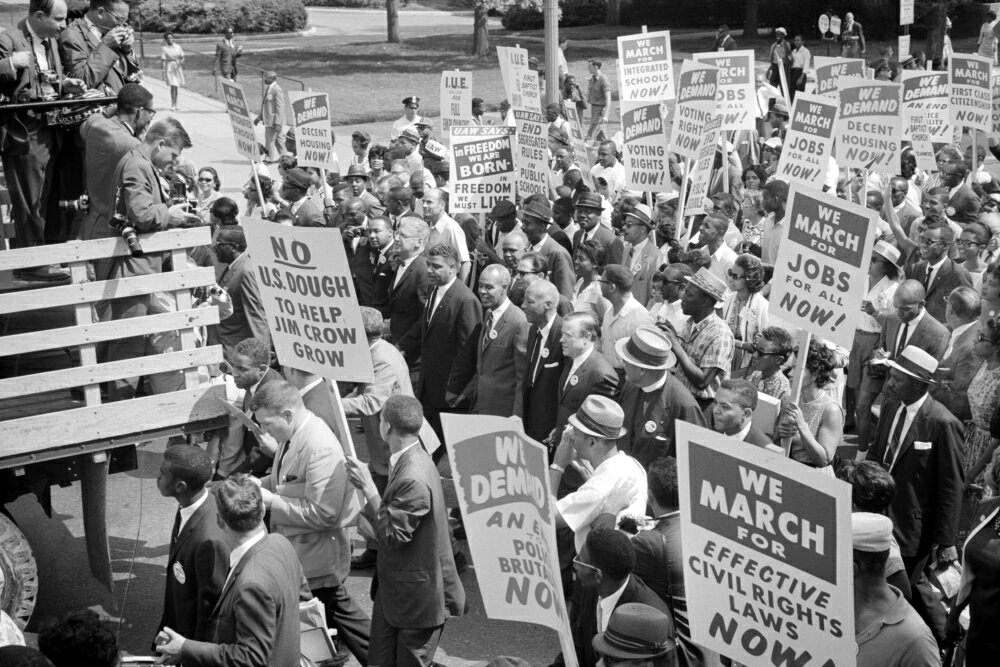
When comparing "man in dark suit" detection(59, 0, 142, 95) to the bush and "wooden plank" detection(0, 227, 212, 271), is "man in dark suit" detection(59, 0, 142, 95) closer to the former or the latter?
"wooden plank" detection(0, 227, 212, 271)

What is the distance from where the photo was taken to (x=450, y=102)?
17625 mm

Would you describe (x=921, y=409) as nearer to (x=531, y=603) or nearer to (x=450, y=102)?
(x=531, y=603)

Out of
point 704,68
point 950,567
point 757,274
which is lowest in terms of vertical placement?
point 950,567

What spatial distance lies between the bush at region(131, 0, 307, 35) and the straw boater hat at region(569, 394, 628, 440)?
48104 mm

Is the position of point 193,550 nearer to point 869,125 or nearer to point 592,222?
point 592,222

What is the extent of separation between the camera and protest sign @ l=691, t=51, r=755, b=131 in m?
15.1

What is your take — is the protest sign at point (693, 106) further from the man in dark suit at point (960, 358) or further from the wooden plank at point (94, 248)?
the wooden plank at point (94, 248)

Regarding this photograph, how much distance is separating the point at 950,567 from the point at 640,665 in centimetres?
313

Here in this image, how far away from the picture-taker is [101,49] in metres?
9.43

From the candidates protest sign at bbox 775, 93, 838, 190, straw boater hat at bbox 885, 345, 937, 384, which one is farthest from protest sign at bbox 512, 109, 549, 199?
straw boater hat at bbox 885, 345, 937, 384

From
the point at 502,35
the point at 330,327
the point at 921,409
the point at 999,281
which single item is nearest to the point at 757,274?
the point at 999,281

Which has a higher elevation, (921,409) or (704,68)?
(704,68)

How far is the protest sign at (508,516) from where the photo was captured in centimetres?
529

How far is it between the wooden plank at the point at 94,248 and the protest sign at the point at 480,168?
495 cm
